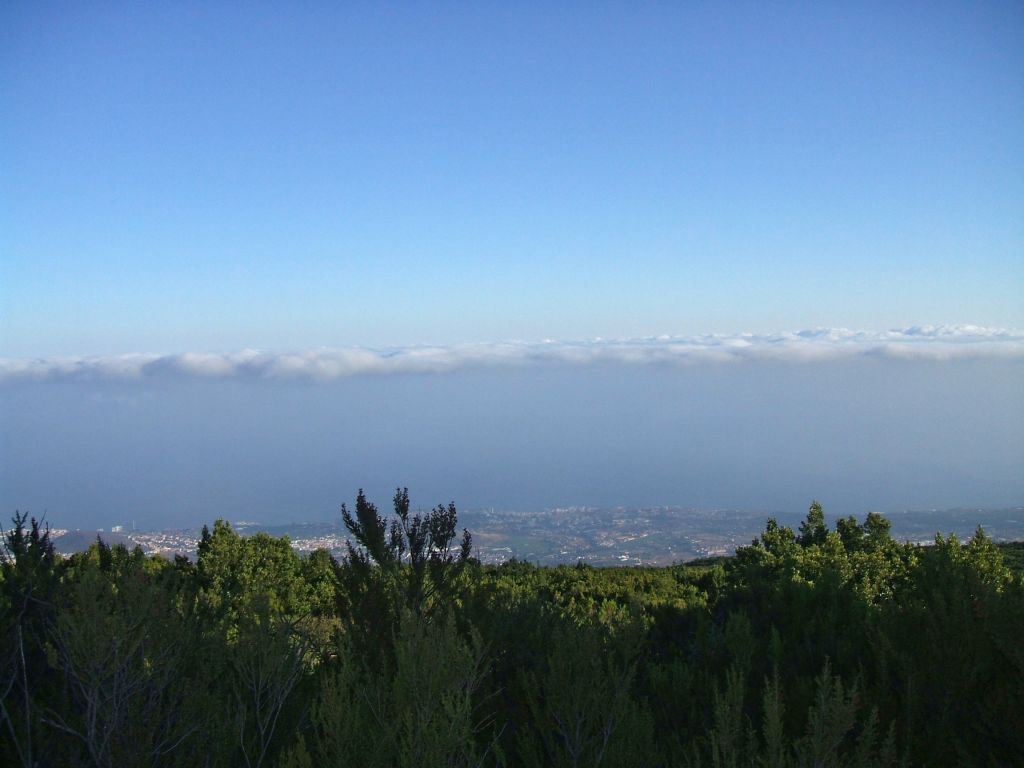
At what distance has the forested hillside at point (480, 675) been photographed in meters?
3.67

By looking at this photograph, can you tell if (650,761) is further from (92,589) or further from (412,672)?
Answer: (92,589)

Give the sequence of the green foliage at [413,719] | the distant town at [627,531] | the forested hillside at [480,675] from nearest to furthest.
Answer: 1. the green foliage at [413,719]
2. the forested hillside at [480,675]
3. the distant town at [627,531]

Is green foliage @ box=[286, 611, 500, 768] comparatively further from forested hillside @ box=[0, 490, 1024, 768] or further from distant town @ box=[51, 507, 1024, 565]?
distant town @ box=[51, 507, 1024, 565]

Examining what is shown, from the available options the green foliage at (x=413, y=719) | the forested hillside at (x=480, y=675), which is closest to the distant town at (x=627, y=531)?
the forested hillside at (x=480, y=675)

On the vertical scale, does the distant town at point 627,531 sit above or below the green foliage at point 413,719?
below

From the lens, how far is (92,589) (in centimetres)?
437

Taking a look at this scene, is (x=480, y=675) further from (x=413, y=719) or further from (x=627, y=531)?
(x=627, y=531)

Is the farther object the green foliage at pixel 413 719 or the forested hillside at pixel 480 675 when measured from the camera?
the forested hillside at pixel 480 675

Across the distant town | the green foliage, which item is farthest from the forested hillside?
the distant town

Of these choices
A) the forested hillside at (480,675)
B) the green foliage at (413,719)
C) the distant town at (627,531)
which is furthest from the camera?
the distant town at (627,531)

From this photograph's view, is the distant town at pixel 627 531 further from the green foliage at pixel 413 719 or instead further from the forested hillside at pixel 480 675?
the green foliage at pixel 413 719

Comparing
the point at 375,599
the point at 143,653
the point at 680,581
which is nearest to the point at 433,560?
the point at 375,599

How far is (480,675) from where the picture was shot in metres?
5.00

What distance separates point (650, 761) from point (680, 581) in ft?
40.0
